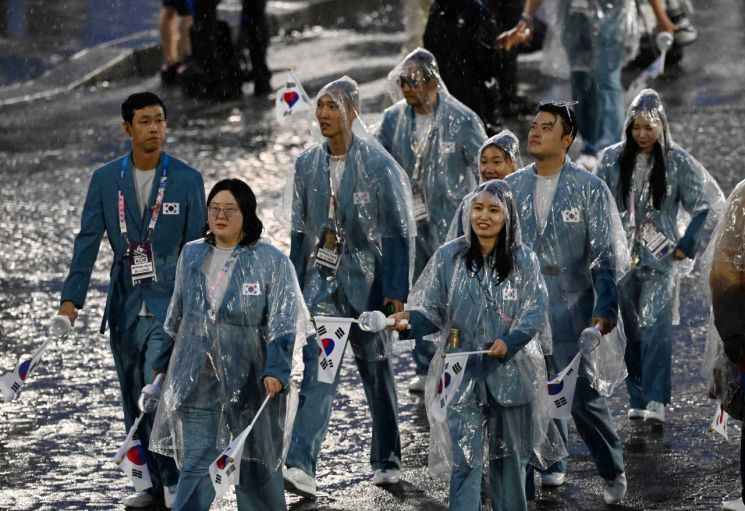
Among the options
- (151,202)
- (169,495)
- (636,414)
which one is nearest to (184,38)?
(636,414)

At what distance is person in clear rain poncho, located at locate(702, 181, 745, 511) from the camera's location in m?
8.30

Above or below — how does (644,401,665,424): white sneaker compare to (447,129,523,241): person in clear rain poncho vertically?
below

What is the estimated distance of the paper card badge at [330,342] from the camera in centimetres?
923

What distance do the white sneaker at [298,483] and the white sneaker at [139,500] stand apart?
2.33ft

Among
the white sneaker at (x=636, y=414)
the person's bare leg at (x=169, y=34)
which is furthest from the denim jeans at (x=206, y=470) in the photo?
the person's bare leg at (x=169, y=34)

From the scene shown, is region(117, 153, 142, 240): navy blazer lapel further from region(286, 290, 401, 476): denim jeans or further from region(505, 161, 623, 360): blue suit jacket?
region(505, 161, 623, 360): blue suit jacket

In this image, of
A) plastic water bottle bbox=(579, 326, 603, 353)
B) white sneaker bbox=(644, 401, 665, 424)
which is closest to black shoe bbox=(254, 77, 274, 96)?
white sneaker bbox=(644, 401, 665, 424)

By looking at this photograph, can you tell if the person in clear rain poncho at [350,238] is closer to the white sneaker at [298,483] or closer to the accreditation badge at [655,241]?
the white sneaker at [298,483]

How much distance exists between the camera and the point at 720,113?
18.4 m

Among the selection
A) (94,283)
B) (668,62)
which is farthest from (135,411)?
(668,62)

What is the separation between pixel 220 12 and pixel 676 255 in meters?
13.6

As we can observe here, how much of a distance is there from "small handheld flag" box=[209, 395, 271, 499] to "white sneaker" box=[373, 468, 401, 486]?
1.72 metres

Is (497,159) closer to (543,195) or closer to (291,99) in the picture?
(543,195)

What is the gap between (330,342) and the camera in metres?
9.29
